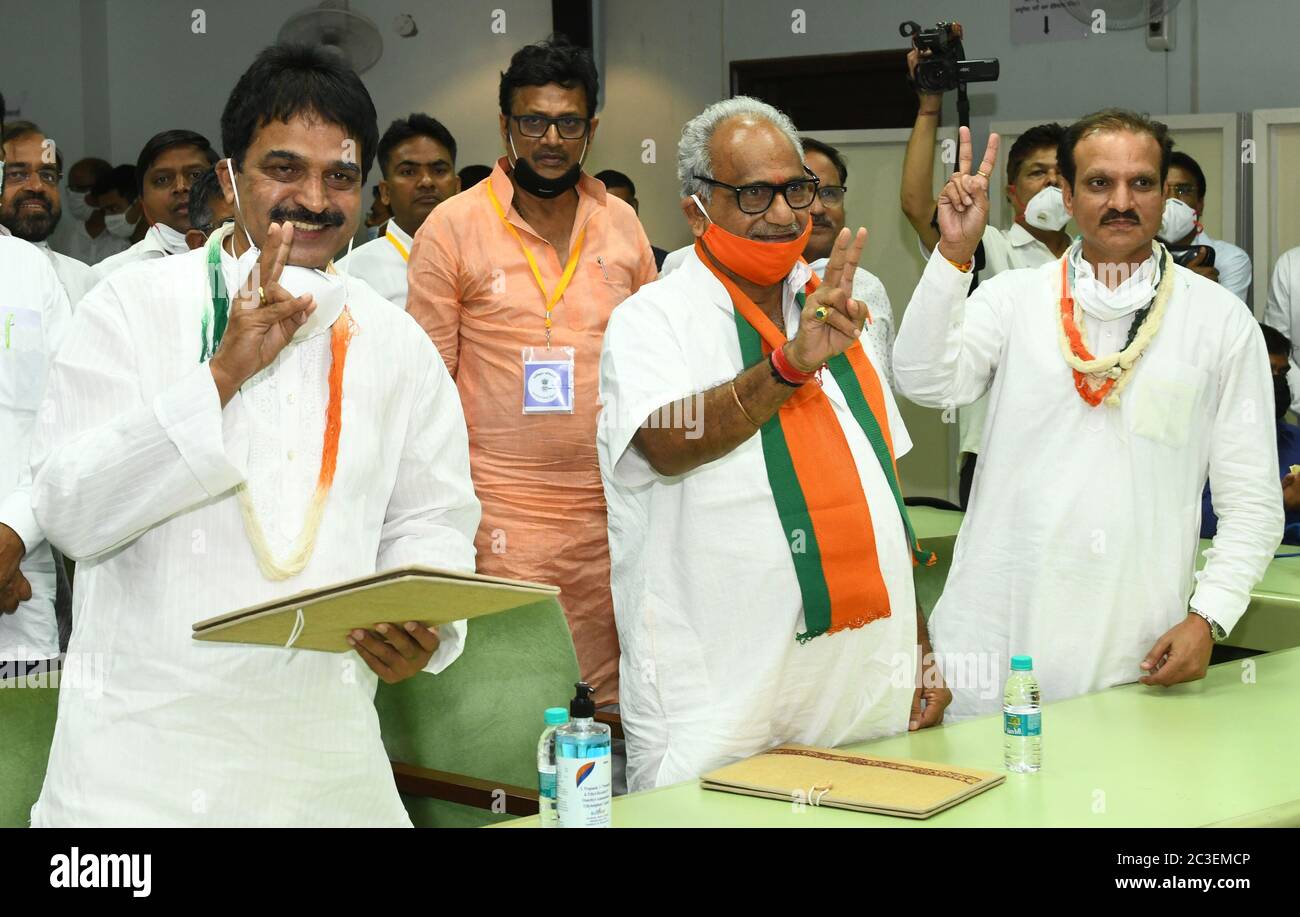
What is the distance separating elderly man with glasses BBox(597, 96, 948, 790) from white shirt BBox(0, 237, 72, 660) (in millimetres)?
1313

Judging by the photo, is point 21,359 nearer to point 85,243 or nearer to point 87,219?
point 87,219

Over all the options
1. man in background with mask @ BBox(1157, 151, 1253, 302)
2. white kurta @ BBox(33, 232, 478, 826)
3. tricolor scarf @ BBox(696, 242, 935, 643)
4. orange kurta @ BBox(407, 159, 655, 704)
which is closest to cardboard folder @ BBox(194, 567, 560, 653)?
white kurta @ BBox(33, 232, 478, 826)

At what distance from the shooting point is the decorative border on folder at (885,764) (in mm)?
2139

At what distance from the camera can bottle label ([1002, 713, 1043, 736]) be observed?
221 centimetres

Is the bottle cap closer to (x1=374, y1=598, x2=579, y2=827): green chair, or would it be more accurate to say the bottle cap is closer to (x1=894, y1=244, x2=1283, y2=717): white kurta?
(x1=374, y1=598, x2=579, y2=827): green chair

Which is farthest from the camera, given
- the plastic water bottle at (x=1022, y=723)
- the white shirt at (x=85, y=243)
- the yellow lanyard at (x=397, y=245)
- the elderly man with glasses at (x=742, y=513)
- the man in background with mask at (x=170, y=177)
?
the white shirt at (x=85, y=243)

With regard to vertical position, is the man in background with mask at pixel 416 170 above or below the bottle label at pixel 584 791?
above

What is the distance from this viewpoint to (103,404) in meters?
1.80

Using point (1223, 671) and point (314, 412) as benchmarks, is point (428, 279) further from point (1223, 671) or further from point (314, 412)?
point (1223, 671)

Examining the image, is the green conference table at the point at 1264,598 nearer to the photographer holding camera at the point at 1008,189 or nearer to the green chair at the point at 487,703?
the photographer holding camera at the point at 1008,189

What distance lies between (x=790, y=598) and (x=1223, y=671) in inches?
43.2

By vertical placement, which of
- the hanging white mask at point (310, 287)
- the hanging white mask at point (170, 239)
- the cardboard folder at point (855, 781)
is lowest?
the cardboard folder at point (855, 781)

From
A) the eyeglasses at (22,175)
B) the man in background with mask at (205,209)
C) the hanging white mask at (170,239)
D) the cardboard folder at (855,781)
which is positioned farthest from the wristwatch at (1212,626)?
the eyeglasses at (22,175)
